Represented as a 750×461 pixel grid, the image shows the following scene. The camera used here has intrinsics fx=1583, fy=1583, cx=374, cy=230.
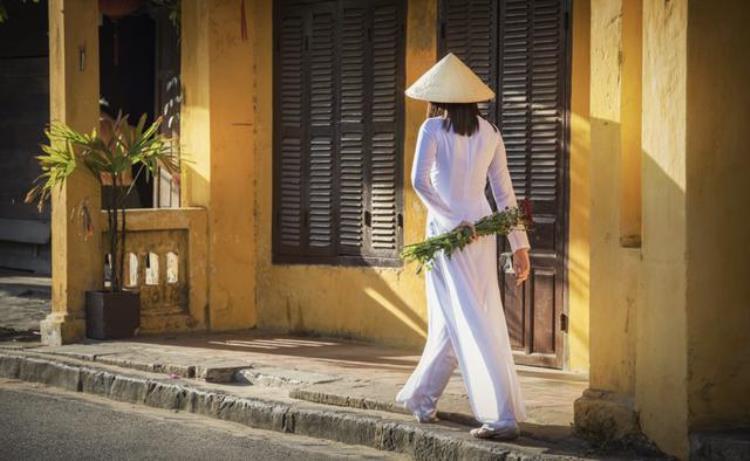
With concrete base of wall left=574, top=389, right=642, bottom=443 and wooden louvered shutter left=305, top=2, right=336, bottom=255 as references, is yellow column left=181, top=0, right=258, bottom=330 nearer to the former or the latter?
wooden louvered shutter left=305, top=2, right=336, bottom=255

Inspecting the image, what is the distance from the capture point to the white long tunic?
27.1ft

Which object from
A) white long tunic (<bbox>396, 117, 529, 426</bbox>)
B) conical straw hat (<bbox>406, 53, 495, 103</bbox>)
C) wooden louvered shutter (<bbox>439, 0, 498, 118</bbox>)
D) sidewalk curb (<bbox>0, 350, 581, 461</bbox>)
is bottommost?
sidewalk curb (<bbox>0, 350, 581, 461</bbox>)

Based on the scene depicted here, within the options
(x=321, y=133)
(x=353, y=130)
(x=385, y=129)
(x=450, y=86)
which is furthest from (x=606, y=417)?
(x=321, y=133)

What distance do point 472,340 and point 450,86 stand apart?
A: 4.45 feet

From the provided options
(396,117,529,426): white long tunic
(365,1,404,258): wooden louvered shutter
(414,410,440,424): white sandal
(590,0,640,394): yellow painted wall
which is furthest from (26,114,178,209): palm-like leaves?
(590,0,640,394): yellow painted wall

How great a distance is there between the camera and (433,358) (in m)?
8.60

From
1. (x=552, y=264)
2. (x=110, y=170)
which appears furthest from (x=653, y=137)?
(x=110, y=170)

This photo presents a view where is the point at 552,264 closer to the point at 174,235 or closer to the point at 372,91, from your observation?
the point at 372,91

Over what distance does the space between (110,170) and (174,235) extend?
918 mm

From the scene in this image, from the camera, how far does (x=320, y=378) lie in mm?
Answer: 10266

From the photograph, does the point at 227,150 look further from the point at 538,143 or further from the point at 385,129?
the point at 538,143

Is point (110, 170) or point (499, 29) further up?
point (499, 29)

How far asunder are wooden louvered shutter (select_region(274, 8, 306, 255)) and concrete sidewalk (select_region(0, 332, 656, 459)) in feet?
3.03

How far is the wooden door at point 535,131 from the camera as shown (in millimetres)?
11078
